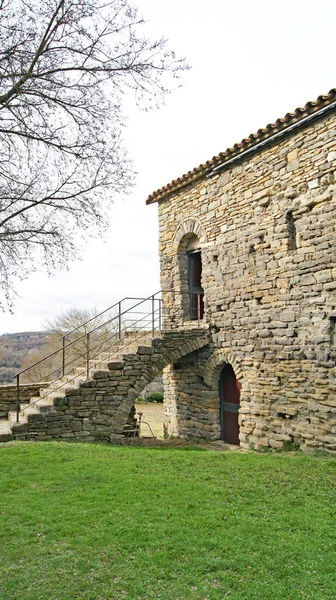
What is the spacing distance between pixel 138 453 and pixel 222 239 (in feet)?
17.5

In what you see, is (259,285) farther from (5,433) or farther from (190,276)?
(5,433)

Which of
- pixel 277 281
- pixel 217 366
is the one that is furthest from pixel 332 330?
pixel 217 366

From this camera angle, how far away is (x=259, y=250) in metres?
10.1

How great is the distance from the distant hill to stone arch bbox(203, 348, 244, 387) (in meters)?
27.0

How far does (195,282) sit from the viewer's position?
42.9 ft

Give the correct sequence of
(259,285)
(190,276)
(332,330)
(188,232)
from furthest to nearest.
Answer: (190,276) → (188,232) → (259,285) → (332,330)

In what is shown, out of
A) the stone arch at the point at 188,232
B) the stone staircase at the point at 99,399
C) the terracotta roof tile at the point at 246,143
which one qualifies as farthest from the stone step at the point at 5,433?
the terracotta roof tile at the point at 246,143

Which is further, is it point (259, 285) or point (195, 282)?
point (195, 282)

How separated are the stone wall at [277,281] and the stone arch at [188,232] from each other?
0.04 metres

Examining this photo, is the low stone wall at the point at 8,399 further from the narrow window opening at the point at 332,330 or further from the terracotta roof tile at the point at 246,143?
the narrow window opening at the point at 332,330

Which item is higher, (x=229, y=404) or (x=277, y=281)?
(x=277, y=281)

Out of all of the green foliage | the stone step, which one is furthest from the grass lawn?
the green foliage

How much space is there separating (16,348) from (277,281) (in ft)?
143

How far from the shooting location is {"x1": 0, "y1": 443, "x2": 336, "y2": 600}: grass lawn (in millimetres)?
3988
